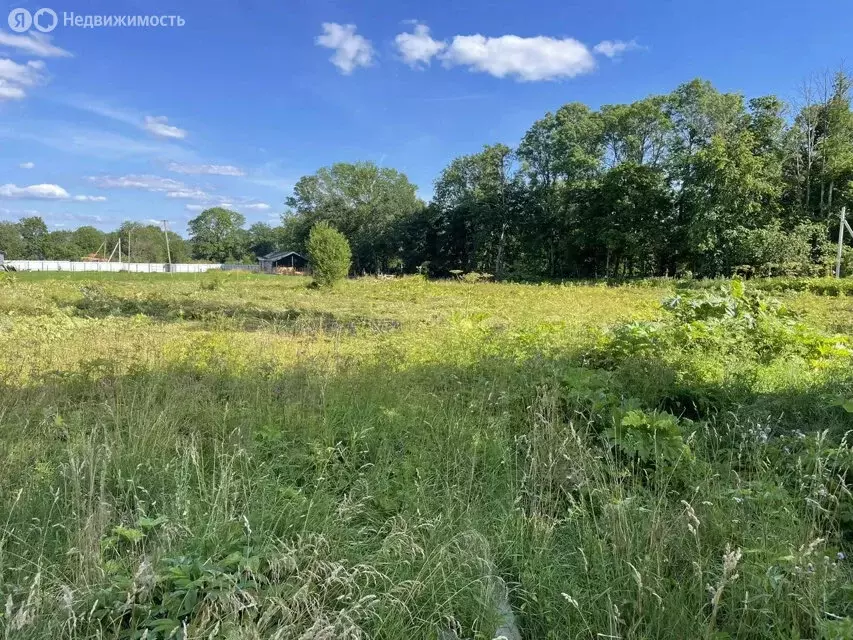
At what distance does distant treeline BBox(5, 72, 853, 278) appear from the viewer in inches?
1130

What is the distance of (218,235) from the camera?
4190 inches

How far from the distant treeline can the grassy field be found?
25723 millimetres

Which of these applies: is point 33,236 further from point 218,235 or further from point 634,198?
point 634,198

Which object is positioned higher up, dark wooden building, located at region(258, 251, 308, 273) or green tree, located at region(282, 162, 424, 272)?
green tree, located at region(282, 162, 424, 272)

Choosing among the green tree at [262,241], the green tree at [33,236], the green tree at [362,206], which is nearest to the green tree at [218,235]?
the green tree at [262,241]

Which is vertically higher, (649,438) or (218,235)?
(218,235)

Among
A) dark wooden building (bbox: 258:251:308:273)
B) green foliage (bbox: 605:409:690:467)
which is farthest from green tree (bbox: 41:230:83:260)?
green foliage (bbox: 605:409:690:467)

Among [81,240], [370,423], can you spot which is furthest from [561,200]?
[81,240]

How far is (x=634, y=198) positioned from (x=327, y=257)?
22977mm

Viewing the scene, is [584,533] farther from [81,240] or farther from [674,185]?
[81,240]

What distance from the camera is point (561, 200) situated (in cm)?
4038

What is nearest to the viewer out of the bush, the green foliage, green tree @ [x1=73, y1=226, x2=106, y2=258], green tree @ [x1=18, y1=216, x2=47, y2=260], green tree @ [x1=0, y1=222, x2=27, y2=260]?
the green foliage

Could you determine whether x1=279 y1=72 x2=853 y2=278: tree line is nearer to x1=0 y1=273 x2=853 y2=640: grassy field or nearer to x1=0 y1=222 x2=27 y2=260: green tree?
x1=0 y1=273 x2=853 y2=640: grassy field

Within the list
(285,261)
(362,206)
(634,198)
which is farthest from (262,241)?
(634,198)
